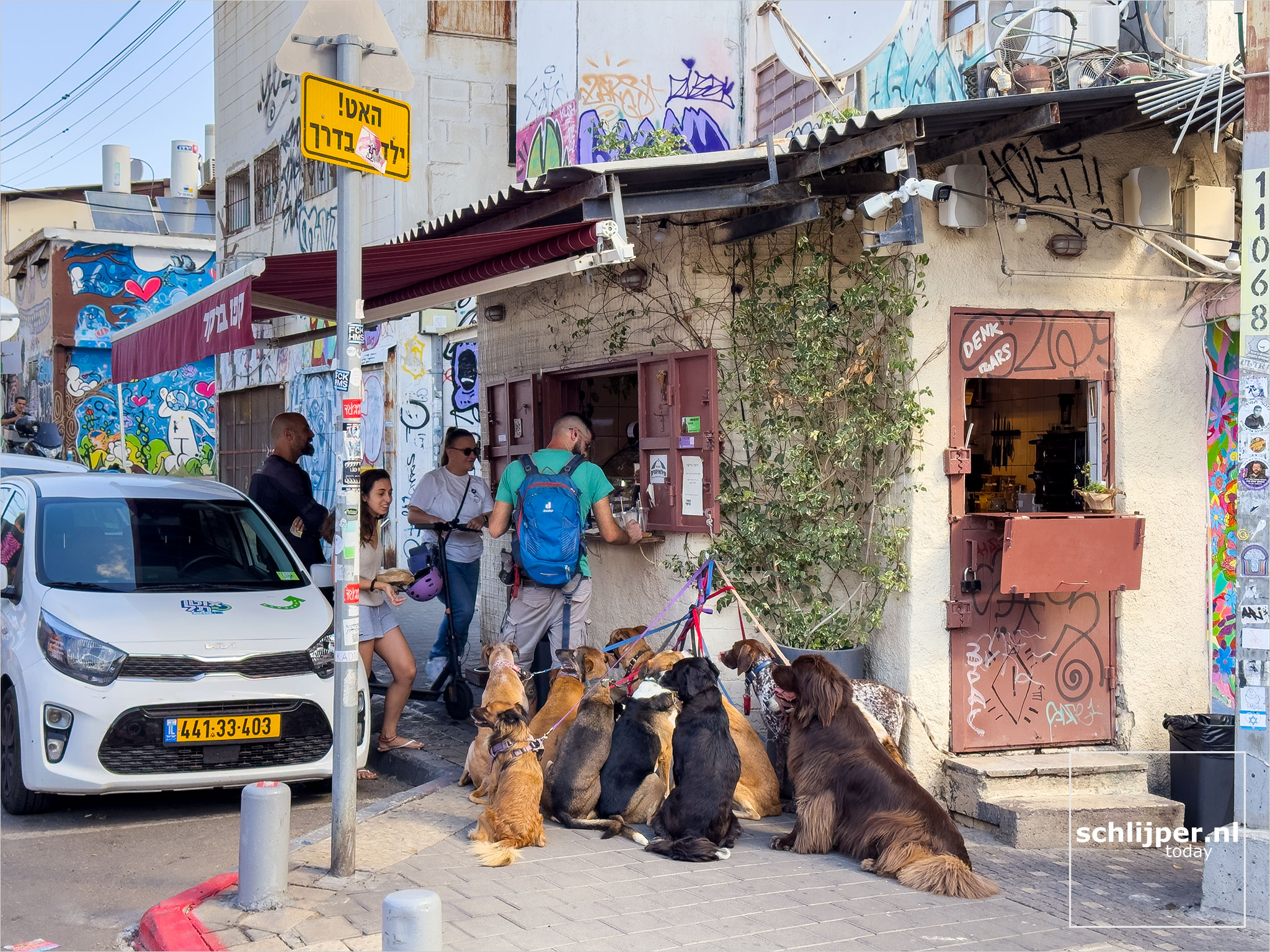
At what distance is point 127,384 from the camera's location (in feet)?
80.5

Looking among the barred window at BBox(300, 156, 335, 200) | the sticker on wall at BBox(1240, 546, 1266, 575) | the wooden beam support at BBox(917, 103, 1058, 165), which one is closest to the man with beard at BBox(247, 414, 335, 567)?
the wooden beam support at BBox(917, 103, 1058, 165)

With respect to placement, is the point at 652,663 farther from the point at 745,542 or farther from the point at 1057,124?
the point at 1057,124

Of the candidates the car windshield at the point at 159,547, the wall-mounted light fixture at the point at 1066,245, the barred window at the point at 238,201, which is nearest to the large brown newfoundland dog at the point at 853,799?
the wall-mounted light fixture at the point at 1066,245

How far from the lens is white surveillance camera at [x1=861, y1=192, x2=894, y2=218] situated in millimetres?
6148

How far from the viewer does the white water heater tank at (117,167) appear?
30500 millimetres

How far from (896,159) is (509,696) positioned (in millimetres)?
3507

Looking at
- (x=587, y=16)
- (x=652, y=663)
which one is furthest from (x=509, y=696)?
(x=587, y=16)

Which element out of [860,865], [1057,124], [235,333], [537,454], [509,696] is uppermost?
[1057,124]

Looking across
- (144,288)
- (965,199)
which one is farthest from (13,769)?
(144,288)

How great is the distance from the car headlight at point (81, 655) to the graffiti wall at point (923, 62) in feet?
22.4

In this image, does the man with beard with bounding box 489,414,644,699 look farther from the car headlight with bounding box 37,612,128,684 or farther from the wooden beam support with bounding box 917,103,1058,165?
the wooden beam support with bounding box 917,103,1058,165

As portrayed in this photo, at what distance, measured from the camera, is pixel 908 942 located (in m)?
4.55

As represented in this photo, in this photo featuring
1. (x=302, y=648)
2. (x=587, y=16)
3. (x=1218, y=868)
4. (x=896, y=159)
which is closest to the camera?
(x=1218, y=868)

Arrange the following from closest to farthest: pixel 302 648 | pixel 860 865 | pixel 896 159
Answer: pixel 860 865
pixel 896 159
pixel 302 648
